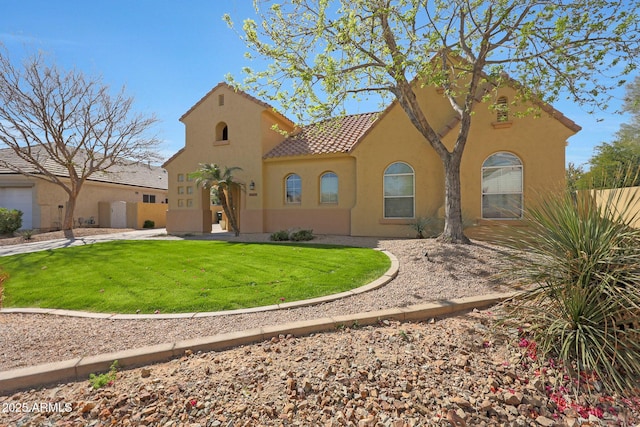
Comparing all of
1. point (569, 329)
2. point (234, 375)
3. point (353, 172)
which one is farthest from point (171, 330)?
point (353, 172)

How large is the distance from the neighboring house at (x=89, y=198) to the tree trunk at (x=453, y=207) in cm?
2067

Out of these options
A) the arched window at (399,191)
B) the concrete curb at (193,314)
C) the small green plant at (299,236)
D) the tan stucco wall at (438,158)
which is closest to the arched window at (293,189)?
the small green plant at (299,236)

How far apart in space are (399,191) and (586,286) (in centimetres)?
974

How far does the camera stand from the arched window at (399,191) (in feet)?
41.1

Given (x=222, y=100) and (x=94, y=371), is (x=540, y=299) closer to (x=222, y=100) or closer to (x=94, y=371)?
(x=94, y=371)

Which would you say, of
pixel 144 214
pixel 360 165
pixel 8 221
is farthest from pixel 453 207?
pixel 144 214

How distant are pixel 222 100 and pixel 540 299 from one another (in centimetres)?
1742

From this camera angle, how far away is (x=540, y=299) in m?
3.67

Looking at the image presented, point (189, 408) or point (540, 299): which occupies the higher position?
point (540, 299)

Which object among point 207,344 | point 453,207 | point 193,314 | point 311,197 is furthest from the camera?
point 311,197

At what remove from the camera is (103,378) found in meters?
2.96

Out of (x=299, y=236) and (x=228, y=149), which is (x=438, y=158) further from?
(x=228, y=149)

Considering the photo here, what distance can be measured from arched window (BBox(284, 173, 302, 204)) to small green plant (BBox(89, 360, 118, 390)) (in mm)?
12229

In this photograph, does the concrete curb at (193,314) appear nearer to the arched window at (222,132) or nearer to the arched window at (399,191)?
the arched window at (399,191)
